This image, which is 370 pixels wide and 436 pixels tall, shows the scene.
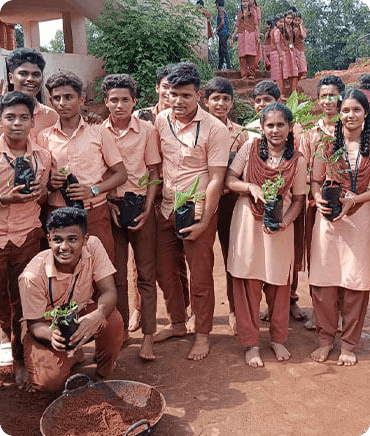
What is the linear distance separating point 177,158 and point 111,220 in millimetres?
696

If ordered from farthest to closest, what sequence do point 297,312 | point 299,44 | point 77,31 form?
point 77,31
point 299,44
point 297,312

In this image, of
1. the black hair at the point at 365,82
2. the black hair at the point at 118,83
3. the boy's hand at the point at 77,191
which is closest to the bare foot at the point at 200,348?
the boy's hand at the point at 77,191

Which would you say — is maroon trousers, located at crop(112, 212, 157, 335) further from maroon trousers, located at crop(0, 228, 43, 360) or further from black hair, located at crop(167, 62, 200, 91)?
black hair, located at crop(167, 62, 200, 91)

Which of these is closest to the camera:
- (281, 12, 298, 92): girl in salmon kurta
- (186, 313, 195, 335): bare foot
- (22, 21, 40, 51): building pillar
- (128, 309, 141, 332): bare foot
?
(186, 313, 195, 335): bare foot

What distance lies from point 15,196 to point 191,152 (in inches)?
49.5

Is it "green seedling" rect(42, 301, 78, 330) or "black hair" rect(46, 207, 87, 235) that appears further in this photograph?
"black hair" rect(46, 207, 87, 235)

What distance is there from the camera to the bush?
10.1 m

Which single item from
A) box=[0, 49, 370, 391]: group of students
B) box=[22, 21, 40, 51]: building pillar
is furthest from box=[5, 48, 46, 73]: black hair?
box=[22, 21, 40, 51]: building pillar

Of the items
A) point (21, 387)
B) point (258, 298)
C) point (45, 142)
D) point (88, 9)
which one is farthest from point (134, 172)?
point (88, 9)

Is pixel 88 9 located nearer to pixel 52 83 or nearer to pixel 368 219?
pixel 52 83

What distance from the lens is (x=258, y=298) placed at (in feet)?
12.0

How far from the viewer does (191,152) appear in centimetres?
351

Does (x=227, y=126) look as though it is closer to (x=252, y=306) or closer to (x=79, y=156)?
(x=79, y=156)

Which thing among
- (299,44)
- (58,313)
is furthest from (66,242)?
(299,44)
